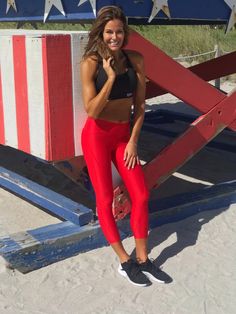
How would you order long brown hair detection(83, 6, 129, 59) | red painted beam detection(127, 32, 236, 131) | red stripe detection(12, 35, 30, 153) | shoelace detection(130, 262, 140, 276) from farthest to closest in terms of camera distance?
1. red painted beam detection(127, 32, 236, 131)
2. red stripe detection(12, 35, 30, 153)
3. shoelace detection(130, 262, 140, 276)
4. long brown hair detection(83, 6, 129, 59)

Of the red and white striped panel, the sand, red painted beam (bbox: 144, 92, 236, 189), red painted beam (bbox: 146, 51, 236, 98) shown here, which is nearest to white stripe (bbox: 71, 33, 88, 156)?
the red and white striped panel

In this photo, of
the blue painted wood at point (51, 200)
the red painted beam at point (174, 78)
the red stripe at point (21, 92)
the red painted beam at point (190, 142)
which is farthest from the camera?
the red painted beam at point (190, 142)

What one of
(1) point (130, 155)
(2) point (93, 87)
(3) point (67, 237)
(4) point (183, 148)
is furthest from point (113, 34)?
(3) point (67, 237)

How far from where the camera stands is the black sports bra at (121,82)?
10.9ft

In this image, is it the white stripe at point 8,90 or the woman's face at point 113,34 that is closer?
the woman's face at point 113,34

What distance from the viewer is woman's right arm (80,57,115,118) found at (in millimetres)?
3236

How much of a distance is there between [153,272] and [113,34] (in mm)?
1437

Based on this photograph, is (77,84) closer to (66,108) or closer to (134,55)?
(66,108)

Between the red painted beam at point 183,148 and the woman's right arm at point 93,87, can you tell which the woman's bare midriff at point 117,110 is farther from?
the red painted beam at point 183,148

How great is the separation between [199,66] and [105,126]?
119 inches

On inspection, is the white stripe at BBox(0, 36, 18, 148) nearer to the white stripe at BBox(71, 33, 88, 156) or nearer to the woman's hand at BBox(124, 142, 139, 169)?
the white stripe at BBox(71, 33, 88, 156)

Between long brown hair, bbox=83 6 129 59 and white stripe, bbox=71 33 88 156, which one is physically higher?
long brown hair, bbox=83 6 129 59

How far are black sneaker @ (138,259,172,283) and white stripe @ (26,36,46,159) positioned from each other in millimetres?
960

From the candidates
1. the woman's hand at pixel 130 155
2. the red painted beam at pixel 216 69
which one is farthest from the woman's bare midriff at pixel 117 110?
the red painted beam at pixel 216 69
